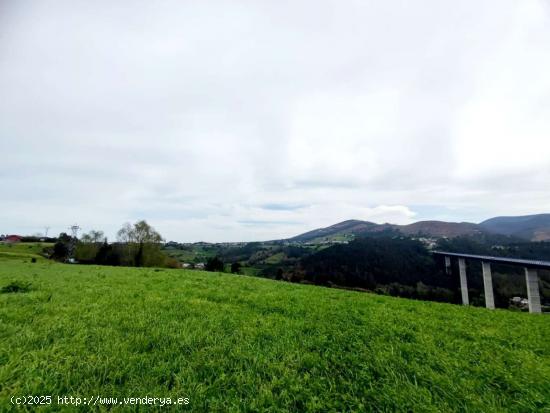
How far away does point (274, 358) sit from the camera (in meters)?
4.57

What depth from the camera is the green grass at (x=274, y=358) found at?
11.7ft

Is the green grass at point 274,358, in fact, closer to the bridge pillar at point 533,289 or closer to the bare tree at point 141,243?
the bridge pillar at point 533,289

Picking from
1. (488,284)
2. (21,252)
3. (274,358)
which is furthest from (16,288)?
(21,252)

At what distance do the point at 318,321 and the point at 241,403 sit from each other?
3.64 meters

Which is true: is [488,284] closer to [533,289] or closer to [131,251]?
[533,289]

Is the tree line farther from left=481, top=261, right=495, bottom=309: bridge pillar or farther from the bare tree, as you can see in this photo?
left=481, top=261, right=495, bottom=309: bridge pillar

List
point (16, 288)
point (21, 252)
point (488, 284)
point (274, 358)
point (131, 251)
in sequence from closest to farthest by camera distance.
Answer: point (274, 358), point (16, 288), point (488, 284), point (131, 251), point (21, 252)

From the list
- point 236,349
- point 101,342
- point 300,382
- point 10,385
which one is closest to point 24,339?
point 101,342

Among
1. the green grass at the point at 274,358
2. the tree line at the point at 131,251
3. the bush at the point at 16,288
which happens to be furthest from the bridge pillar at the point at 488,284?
the tree line at the point at 131,251

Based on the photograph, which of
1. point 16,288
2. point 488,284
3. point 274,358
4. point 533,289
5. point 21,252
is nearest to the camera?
point 274,358

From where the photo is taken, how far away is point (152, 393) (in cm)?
352

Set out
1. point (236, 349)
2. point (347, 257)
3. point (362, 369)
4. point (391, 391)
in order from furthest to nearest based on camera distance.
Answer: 1. point (347, 257)
2. point (236, 349)
3. point (362, 369)
4. point (391, 391)

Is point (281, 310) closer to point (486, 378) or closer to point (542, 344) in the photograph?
point (486, 378)

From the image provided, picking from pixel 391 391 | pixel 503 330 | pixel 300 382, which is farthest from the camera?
pixel 503 330
